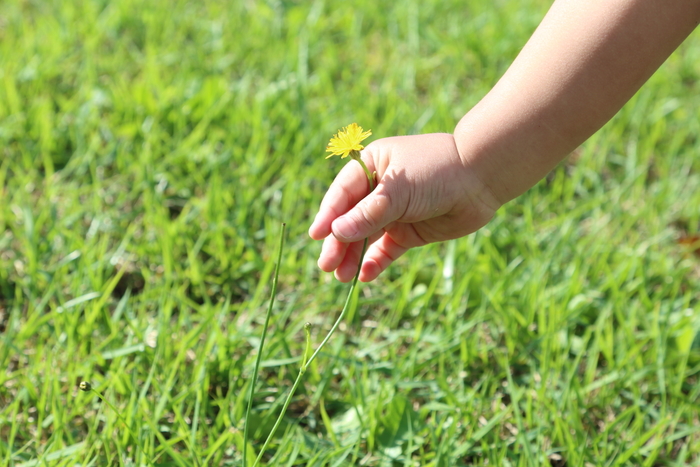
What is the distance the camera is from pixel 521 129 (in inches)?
A: 40.0

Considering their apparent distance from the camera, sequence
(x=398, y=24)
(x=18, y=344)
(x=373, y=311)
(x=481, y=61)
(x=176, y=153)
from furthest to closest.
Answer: (x=398, y=24) < (x=481, y=61) < (x=176, y=153) < (x=373, y=311) < (x=18, y=344)

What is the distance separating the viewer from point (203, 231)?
155 centimetres

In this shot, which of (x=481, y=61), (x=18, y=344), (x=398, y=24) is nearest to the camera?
(x=18, y=344)

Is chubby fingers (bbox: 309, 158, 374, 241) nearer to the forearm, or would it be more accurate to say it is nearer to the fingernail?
the fingernail

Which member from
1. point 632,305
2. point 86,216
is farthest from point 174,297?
point 632,305

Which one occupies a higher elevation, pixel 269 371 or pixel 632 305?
pixel 632 305

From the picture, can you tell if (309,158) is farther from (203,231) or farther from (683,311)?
(683,311)

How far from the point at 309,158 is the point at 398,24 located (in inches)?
37.2

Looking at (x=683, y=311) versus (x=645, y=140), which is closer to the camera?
(x=683, y=311)

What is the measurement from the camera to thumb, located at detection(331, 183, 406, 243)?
91cm

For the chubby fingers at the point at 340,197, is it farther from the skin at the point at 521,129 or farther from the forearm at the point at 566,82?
the forearm at the point at 566,82

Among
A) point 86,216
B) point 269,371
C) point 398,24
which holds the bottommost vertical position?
point 269,371

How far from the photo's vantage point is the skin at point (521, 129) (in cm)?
95

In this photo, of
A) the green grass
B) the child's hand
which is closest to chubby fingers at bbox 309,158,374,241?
the child's hand
